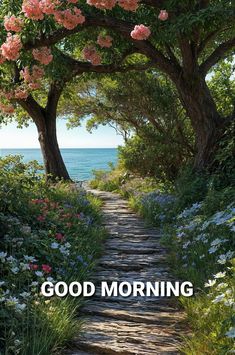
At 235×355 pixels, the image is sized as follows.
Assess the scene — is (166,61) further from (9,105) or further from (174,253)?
(174,253)

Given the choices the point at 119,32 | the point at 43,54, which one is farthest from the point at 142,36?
the point at 43,54

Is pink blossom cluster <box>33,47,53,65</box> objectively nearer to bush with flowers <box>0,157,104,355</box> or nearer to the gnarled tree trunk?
bush with flowers <box>0,157,104,355</box>

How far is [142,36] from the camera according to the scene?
8336 millimetres

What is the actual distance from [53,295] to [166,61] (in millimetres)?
7129

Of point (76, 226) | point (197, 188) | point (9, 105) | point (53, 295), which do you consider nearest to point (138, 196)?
point (197, 188)

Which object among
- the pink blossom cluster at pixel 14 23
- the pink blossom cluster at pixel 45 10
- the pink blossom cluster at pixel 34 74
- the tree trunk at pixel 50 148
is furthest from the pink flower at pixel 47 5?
the tree trunk at pixel 50 148

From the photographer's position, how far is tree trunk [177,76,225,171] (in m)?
10.3

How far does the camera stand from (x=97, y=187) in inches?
728

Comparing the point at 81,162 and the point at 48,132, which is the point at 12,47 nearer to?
the point at 48,132

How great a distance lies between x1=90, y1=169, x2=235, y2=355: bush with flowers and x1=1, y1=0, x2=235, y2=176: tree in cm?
153

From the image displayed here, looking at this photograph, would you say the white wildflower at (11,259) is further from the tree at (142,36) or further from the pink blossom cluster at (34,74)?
the pink blossom cluster at (34,74)

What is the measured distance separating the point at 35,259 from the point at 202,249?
2224mm

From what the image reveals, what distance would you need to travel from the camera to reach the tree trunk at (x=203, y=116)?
10.3 metres

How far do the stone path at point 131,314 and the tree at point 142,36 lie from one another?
385 centimetres
